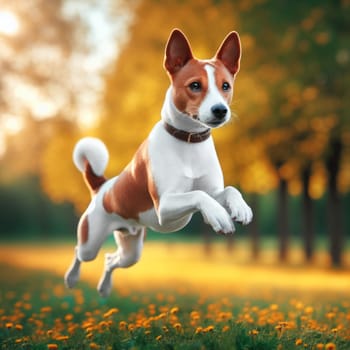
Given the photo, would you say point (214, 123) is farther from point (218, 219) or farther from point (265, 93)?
point (265, 93)

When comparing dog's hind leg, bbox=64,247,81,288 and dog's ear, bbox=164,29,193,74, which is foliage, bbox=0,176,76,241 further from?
dog's ear, bbox=164,29,193,74

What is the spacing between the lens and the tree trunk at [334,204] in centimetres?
1534

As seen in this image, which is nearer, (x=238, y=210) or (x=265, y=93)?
(x=238, y=210)

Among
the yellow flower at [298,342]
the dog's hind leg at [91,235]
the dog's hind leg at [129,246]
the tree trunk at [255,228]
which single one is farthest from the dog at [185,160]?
the tree trunk at [255,228]

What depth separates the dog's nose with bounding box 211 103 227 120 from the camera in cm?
387

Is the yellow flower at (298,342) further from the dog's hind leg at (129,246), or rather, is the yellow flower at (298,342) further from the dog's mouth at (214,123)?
the dog's hind leg at (129,246)

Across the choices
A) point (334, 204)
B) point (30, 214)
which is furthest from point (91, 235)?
point (30, 214)

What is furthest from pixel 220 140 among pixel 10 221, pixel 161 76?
pixel 10 221

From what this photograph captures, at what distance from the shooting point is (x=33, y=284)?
10.6m

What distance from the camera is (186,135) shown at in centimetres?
438

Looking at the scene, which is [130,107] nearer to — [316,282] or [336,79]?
[336,79]

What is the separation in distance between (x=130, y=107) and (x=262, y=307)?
28.6 ft

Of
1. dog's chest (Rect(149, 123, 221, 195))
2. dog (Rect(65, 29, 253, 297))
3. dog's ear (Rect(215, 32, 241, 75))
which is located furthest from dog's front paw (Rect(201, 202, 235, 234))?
dog's ear (Rect(215, 32, 241, 75))

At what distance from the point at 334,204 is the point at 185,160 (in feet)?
39.0
